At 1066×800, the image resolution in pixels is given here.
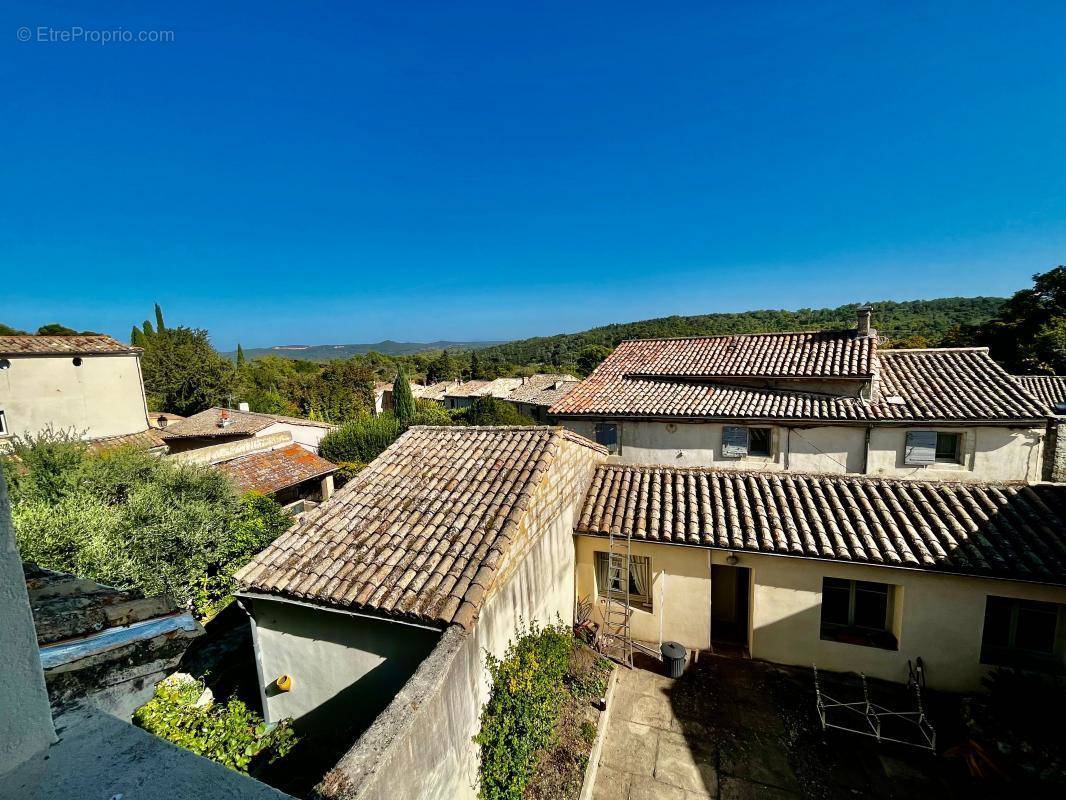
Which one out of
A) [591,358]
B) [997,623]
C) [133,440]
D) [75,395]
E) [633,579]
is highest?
[591,358]

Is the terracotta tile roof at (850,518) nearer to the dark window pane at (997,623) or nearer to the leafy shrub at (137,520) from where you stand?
the dark window pane at (997,623)

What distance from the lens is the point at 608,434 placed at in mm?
16453

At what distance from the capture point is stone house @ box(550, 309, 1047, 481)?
12.9m

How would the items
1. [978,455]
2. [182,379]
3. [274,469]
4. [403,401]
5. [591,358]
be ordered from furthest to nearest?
[591,358], [182,379], [403,401], [274,469], [978,455]

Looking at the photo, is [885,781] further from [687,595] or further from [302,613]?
[302,613]

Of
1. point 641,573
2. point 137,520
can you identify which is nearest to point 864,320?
point 641,573

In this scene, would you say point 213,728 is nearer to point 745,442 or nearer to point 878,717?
point 878,717

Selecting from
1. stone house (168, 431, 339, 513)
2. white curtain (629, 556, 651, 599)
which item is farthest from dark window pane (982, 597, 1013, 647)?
stone house (168, 431, 339, 513)

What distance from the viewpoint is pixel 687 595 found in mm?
10336

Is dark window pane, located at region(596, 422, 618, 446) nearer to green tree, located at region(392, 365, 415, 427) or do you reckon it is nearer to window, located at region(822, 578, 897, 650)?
window, located at region(822, 578, 897, 650)

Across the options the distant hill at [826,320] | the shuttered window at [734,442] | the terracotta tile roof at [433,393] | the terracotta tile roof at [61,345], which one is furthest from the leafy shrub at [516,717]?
the distant hill at [826,320]

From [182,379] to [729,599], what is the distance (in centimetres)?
5034

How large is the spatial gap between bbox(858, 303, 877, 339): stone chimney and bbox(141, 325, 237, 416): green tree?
170 feet

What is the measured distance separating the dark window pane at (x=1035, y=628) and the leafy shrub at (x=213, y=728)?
1388 cm
